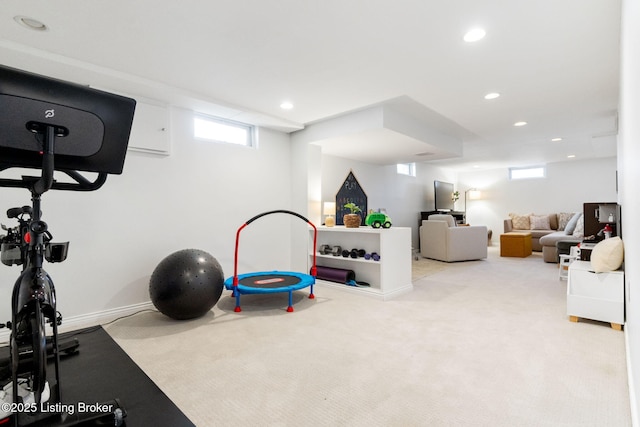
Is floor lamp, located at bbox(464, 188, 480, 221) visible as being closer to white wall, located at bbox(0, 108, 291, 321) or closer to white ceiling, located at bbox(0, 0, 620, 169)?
white ceiling, located at bbox(0, 0, 620, 169)

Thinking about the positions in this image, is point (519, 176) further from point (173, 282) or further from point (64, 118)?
point (64, 118)

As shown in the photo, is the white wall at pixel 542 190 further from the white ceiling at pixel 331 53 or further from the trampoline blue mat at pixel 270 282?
the trampoline blue mat at pixel 270 282

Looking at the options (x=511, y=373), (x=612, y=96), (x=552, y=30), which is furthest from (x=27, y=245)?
(x=612, y=96)

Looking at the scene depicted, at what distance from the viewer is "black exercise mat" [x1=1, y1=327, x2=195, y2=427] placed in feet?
4.82

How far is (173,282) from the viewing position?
9.45 feet

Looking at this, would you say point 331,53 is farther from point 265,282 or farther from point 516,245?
point 516,245

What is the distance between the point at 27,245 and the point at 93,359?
1.07m

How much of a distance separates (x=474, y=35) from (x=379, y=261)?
2.47 meters

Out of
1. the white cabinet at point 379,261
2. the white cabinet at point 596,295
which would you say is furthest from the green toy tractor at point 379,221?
the white cabinet at point 596,295

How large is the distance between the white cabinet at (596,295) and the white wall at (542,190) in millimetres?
6736

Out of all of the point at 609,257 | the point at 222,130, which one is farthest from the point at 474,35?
the point at 222,130

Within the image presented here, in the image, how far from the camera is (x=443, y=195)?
9.08 meters

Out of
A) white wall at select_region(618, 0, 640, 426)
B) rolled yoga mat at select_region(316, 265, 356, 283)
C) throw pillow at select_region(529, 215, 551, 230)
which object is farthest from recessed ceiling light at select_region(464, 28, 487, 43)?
throw pillow at select_region(529, 215, 551, 230)

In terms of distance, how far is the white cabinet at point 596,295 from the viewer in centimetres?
268
